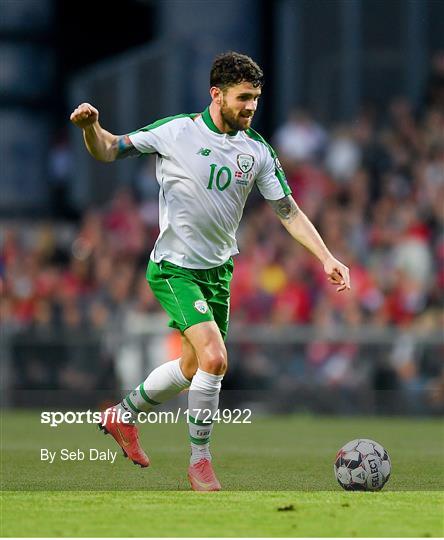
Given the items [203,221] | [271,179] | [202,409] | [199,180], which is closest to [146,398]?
[202,409]

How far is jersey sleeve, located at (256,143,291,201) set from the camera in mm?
10172

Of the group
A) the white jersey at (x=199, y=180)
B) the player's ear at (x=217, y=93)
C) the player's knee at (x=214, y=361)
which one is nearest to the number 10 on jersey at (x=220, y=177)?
the white jersey at (x=199, y=180)

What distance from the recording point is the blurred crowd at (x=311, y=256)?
741 inches

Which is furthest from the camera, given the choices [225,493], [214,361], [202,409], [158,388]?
[158,388]

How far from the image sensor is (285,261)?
64.8 feet

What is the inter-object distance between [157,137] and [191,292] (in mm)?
1038

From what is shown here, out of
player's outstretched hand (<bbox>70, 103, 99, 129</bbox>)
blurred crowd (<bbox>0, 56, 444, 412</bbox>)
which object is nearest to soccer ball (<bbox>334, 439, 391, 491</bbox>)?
player's outstretched hand (<bbox>70, 103, 99, 129</bbox>)

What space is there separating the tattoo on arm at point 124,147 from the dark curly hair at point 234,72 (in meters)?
0.67

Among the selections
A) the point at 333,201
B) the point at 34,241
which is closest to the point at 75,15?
the point at 34,241

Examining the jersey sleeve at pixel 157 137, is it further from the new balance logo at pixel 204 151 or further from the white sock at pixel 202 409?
the white sock at pixel 202 409

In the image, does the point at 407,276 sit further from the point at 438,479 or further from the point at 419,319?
the point at 438,479

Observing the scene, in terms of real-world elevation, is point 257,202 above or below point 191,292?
below

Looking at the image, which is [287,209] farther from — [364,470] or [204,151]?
[364,470]

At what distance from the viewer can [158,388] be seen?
10.2 meters
